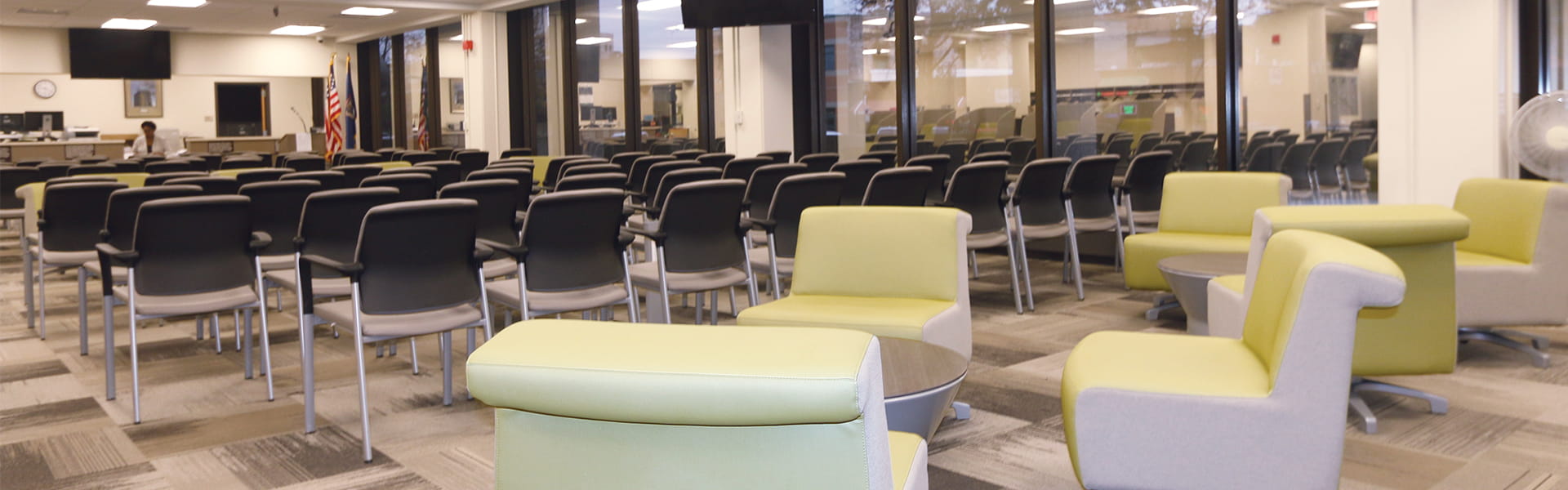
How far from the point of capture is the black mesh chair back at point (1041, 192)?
6477 mm

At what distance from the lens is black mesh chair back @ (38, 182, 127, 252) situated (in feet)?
18.0

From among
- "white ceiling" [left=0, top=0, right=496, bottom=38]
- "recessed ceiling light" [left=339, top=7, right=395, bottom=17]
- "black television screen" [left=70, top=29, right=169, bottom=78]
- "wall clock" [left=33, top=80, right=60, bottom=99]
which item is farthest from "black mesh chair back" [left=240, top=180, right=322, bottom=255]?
"wall clock" [left=33, top=80, right=60, bottom=99]

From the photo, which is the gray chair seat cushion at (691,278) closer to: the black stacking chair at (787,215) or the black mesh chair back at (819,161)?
the black stacking chair at (787,215)

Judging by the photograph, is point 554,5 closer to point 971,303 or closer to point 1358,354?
point 971,303

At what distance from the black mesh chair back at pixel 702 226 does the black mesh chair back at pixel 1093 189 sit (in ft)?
8.21

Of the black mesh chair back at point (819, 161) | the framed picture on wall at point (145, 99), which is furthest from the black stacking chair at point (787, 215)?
the framed picture on wall at point (145, 99)

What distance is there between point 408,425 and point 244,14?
13420 mm

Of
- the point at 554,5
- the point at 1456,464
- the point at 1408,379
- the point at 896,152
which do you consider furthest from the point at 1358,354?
the point at 554,5

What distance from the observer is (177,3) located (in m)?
14.2

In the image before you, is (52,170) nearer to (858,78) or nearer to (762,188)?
(762,188)

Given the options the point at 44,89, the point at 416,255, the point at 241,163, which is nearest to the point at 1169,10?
the point at 416,255

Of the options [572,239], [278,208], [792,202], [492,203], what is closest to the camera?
[572,239]

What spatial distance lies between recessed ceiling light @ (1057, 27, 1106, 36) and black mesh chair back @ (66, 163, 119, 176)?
23.9 ft

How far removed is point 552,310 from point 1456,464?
293cm
